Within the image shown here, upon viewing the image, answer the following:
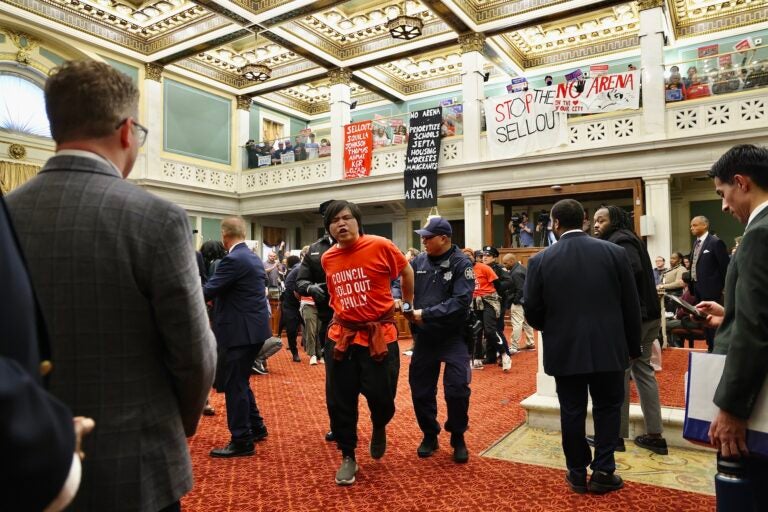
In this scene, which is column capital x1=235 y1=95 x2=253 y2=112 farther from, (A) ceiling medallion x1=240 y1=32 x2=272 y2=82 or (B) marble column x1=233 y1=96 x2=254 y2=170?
(A) ceiling medallion x1=240 y1=32 x2=272 y2=82

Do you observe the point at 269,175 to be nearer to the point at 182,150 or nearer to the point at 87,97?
the point at 182,150

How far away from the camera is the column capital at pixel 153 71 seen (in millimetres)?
14086

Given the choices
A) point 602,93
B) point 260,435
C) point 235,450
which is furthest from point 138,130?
point 602,93

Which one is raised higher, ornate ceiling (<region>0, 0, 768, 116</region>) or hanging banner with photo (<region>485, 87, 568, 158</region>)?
ornate ceiling (<region>0, 0, 768, 116</region>)

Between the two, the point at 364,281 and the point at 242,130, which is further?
the point at 242,130

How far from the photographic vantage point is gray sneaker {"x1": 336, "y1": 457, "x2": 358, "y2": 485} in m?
3.21

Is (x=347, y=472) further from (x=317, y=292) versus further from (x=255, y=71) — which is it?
(x=255, y=71)

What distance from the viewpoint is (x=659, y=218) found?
1049 centimetres

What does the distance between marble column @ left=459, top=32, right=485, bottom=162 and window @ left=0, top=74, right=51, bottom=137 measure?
9.46 m

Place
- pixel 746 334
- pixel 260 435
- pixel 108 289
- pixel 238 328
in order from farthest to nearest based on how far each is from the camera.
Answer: pixel 260 435, pixel 238 328, pixel 746 334, pixel 108 289

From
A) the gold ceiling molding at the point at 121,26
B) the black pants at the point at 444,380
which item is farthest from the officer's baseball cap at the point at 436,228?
the gold ceiling molding at the point at 121,26

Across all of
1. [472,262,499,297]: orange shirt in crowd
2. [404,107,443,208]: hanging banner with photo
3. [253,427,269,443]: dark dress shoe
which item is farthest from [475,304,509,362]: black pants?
[404,107,443,208]: hanging banner with photo

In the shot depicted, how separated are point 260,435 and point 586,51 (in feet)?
45.1

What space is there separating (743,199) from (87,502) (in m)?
2.25
